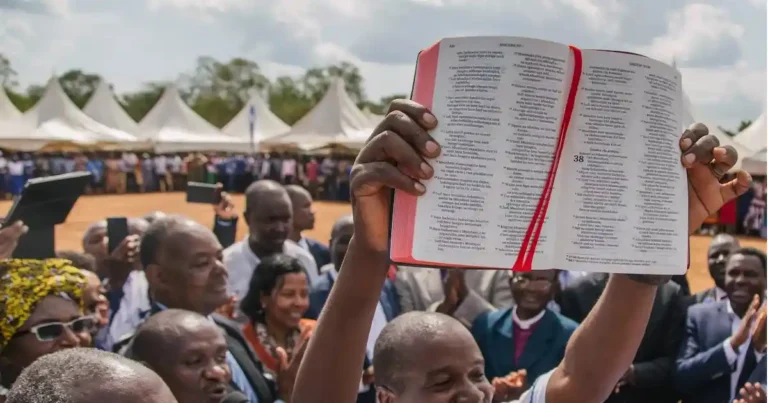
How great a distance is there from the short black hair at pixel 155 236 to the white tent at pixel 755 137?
56.3 ft

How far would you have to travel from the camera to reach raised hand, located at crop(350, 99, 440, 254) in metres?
1.34

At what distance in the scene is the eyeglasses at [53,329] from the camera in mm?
2553

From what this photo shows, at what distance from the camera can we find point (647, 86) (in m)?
1.47

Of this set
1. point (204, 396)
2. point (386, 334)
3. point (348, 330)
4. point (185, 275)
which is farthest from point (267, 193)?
point (348, 330)

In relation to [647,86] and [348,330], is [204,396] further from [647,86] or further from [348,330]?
[647,86]

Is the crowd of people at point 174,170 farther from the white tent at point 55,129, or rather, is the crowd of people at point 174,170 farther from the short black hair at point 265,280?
the short black hair at point 265,280

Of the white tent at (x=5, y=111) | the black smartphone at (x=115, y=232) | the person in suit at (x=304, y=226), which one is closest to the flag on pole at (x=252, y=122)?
the white tent at (x=5, y=111)

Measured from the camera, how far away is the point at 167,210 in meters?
23.0

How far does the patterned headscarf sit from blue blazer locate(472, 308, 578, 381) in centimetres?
217

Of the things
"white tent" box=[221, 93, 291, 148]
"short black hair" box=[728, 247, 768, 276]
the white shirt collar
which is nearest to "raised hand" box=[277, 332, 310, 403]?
the white shirt collar

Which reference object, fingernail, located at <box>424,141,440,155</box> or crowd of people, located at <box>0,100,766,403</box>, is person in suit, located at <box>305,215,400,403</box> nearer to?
crowd of people, located at <box>0,100,766,403</box>

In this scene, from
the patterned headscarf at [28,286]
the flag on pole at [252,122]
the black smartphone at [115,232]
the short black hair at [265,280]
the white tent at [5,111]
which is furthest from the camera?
the flag on pole at [252,122]

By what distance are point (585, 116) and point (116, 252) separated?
412cm

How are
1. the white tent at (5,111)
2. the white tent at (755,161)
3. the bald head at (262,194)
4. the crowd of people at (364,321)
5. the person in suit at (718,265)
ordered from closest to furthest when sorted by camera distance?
the crowd of people at (364,321), the person in suit at (718,265), the bald head at (262,194), the white tent at (755,161), the white tent at (5,111)
